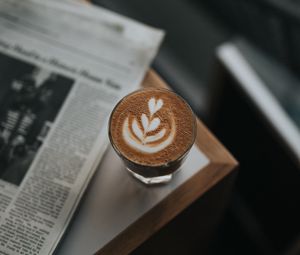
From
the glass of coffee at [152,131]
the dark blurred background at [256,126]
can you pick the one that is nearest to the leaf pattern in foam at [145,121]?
the glass of coffee at [152,131]

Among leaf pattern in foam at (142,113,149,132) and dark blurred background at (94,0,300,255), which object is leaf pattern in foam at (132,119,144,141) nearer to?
leaf pattern in foam at (142,113,149,132)

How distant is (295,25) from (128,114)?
0.30m

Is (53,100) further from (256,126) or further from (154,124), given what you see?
(256,126)

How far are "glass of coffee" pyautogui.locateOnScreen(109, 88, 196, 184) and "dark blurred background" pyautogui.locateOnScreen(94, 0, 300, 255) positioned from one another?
9 cm

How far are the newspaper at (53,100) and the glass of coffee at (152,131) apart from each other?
0.06m

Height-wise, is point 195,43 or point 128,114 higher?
point 128,114

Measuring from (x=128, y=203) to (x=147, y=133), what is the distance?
0.28 feet

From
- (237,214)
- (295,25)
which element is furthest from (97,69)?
(237,214)

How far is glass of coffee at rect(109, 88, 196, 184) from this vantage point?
0.40 meters

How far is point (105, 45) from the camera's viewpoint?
0.52 meters

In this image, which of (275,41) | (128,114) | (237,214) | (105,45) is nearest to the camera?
(128,114)

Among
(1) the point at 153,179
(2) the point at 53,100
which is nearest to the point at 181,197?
(1) the point at 153,179

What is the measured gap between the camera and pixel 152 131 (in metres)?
0.41

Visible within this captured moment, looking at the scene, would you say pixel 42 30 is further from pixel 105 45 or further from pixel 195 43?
pixel 195 43
